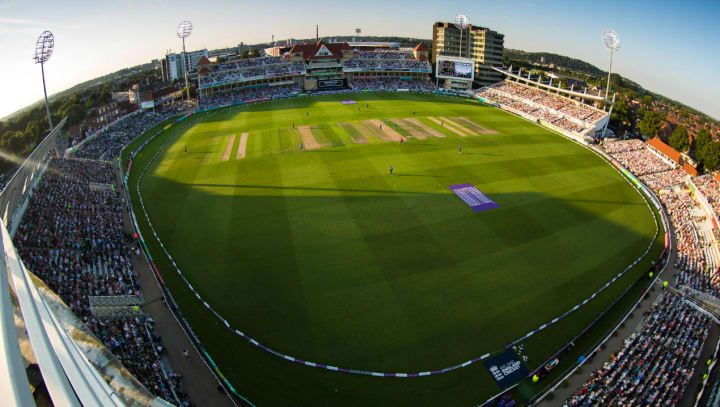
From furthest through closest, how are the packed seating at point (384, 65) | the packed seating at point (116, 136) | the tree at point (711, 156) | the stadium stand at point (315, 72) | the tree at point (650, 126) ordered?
the packed seating at point (384, 65) → the stadium stand at point (315, 72) → the tree at point (650, 126) → the packed seating at point (116, 136) → the tree at point (711, 156)

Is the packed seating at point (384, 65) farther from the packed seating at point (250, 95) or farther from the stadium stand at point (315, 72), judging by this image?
the packed seating at point (250, 95)

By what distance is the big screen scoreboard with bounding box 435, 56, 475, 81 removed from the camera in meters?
85.4

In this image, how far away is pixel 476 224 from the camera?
30.8 metres

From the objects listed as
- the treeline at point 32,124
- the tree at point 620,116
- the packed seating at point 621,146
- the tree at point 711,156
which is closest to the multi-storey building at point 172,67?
the treeline at point 32,124

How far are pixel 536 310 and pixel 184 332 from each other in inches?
750

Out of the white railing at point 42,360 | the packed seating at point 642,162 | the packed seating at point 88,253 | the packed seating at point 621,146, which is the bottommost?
the packed seating at point 88,253

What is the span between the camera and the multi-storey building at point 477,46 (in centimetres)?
9919

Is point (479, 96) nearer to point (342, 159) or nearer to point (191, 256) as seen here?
point (342, 159)

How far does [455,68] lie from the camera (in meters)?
86.1

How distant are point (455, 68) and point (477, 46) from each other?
876 inches

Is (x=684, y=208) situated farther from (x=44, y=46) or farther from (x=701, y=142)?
(x=44, y=46)

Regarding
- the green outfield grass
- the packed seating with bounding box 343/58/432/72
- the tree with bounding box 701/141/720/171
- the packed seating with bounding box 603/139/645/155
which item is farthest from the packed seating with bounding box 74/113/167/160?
the tree with bounding box 701/141/720/171

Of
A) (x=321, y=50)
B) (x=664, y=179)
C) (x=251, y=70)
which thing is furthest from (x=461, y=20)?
(x=664, y=179)

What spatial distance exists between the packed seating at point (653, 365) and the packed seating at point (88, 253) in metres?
18.0
